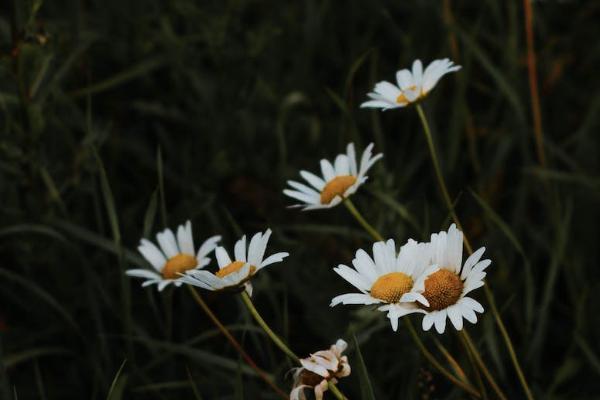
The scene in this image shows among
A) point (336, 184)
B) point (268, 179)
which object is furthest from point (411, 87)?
point (268, 179)

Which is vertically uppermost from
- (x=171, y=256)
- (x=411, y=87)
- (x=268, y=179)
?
(x=411, y=87)

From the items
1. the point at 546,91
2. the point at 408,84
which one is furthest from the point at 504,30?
the point at 408,84

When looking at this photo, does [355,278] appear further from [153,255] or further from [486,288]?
[153,255]

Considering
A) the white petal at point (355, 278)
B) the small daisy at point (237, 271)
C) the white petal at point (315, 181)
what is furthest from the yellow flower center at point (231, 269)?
the white petal at point (315, 181)

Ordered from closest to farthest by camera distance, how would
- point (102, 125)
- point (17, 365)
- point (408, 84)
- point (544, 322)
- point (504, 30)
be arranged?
point (408, 84), point (544, 322), point (17, 365), point (102, 125), point (504, 30)

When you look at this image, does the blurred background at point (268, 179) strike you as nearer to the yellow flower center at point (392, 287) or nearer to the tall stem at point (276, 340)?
the tall stem at point (276, 340)

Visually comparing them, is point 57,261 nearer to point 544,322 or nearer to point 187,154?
point 187,154
